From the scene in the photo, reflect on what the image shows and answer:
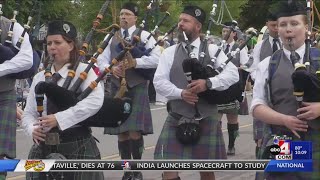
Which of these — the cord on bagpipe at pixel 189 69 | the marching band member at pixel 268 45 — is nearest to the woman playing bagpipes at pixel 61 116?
the cord on bagpipe at pixel 189 69

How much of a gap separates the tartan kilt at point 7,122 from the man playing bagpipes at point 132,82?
1.86 metres

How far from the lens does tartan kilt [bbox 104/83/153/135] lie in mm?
7609

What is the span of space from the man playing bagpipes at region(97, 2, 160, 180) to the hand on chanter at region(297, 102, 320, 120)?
3483 millimetres

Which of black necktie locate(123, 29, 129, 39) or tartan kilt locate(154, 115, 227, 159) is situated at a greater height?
black necktie locate(123, 29, 129, 39)

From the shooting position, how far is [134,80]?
758cm

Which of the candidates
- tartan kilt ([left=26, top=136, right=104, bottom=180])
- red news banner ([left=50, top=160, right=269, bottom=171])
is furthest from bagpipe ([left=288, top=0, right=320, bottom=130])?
tartan kilt ([left=26, top=136, right=104, bottom=180])

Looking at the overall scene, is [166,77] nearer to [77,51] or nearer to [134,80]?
[77,51]

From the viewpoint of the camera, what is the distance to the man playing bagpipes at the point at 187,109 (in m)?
5.36

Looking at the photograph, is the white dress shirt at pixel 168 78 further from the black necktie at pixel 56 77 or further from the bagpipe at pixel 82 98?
the black necktie at pixel 56 77

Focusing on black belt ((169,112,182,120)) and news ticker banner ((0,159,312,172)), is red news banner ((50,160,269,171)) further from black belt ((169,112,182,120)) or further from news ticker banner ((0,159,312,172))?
black belt ((169,112,182,120))

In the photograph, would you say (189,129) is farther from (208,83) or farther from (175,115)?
(208,83)

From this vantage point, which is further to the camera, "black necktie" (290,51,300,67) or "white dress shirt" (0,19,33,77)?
"white dress shirt" (0,19,33,77)

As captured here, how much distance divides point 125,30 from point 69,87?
337 cm

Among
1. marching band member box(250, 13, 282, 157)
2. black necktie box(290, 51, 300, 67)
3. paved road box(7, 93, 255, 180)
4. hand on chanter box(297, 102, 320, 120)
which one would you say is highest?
marching band member box(250, 13, 282, 157)
